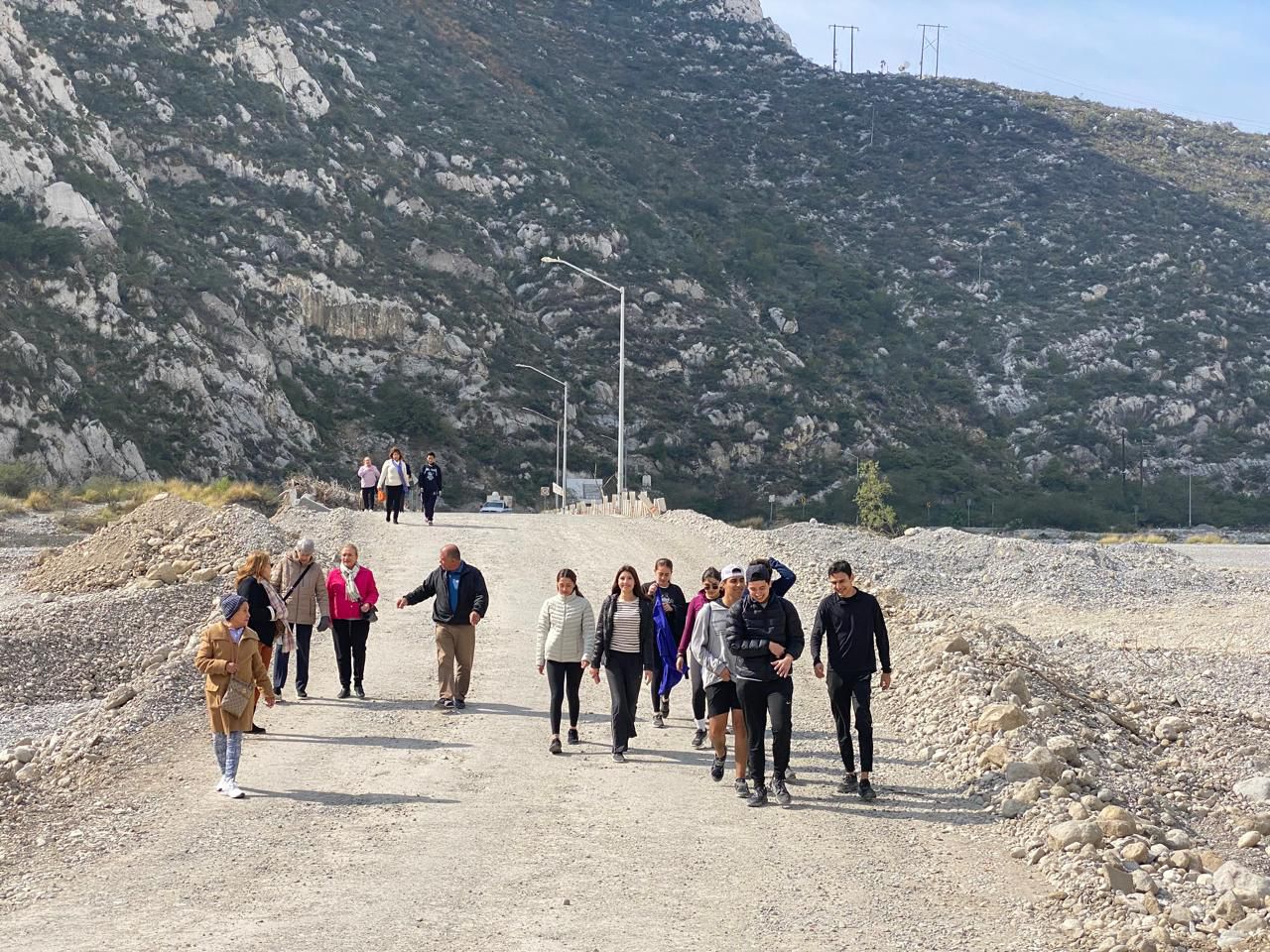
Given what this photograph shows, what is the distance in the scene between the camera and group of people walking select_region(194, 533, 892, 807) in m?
10.0

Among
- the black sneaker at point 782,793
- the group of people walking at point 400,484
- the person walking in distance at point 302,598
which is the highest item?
the group of people walking at point 400,484

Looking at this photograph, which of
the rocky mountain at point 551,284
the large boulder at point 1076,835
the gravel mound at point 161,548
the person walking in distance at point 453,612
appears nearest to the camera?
the large boulder at point 1076,835

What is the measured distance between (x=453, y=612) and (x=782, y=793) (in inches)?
158

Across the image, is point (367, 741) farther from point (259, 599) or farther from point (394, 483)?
point (394, 483)

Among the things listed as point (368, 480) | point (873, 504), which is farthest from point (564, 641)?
point (873, 504)

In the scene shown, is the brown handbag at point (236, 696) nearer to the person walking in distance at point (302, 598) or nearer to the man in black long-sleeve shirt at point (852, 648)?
the person walking in distance at point (302, 598)

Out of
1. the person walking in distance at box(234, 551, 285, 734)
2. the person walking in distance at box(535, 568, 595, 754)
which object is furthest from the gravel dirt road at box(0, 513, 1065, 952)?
the person walking in distance at box(234, 551, 285, 734)

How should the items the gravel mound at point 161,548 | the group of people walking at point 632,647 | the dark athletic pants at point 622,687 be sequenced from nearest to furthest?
the group of people walking at point 632,647 < the dark athletic pants at point 622,687 < the gravel mound at point 161,548

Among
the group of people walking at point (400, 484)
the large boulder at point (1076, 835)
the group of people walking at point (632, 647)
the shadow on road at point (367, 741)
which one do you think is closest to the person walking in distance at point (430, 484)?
the group of people walking at point (400, 484)

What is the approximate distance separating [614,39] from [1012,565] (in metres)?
100

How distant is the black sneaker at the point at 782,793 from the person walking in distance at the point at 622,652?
162 cm

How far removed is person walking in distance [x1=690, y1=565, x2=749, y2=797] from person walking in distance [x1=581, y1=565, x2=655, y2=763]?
1.88 ft

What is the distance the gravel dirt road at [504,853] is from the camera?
746 centimetres

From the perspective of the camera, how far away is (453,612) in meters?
12.7
